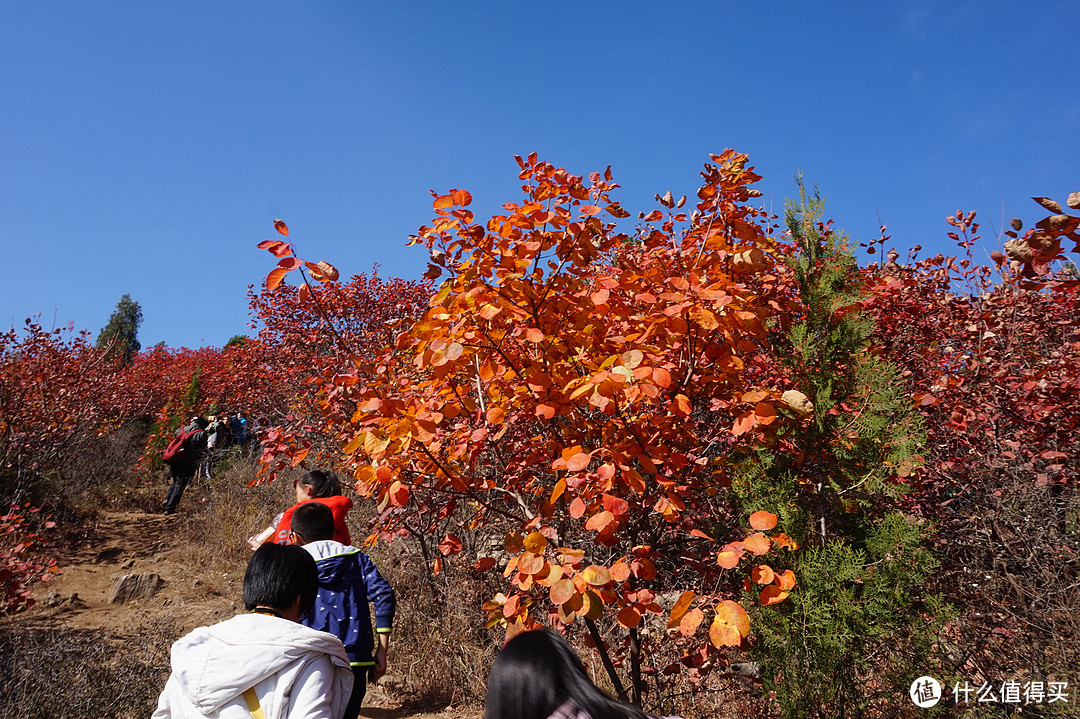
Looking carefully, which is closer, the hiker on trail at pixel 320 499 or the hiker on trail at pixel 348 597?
the hiker on trail at pixel 348 597

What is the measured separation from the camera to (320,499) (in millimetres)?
3043

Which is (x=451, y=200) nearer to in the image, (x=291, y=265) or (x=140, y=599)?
(x=291, y=265)

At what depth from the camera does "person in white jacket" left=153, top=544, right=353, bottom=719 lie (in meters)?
1.52

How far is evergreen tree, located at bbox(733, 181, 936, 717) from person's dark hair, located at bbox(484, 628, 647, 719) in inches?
57.7

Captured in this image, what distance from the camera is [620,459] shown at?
194 centimetres

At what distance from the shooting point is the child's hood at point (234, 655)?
59.4 inches

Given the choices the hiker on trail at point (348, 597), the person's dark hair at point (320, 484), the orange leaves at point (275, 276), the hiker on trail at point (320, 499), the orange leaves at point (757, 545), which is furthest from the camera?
the person's dark hair at point (320, 484)

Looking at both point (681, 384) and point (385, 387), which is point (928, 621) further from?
point (385, 387)

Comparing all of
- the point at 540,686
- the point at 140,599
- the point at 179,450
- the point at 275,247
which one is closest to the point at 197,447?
the point at 179,450

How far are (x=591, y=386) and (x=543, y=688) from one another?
0.86 metres

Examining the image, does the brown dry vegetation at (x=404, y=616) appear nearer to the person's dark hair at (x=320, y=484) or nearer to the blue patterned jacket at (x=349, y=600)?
the blue patterned jacket at (x=349, y=600)

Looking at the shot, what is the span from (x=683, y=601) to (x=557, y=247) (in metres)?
1.32

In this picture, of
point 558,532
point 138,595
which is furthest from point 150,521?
point 558,532

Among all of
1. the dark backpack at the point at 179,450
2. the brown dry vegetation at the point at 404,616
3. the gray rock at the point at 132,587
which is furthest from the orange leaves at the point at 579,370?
the dark backpack at the point at 179,450
